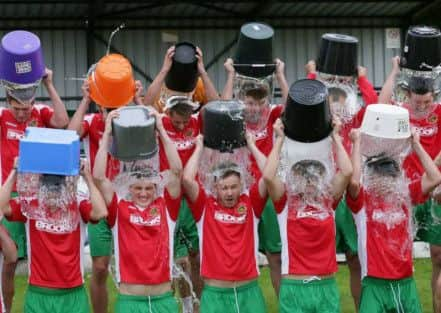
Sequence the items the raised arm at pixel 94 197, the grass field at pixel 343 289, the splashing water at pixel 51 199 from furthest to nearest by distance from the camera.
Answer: the grass field at pixel 343 289 → the raised arm at pixel 94 197 → the splashing water at pixel 51 199

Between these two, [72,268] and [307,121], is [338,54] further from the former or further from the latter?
[72,268]

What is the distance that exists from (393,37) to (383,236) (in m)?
10.7

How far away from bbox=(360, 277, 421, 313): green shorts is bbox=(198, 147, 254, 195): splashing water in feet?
3.53

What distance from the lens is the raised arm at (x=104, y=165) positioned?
6.70 meters

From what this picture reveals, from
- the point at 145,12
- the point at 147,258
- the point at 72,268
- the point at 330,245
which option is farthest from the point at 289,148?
the point at 145,12

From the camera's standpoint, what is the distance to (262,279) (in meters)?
10.0

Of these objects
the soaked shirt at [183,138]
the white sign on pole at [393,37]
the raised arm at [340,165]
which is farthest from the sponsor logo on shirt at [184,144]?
the white sign on pole at [393,37]

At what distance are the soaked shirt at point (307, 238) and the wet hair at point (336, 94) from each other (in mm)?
783

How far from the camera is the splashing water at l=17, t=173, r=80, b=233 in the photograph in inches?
255

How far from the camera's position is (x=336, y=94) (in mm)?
7223

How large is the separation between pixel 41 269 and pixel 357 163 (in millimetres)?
2164

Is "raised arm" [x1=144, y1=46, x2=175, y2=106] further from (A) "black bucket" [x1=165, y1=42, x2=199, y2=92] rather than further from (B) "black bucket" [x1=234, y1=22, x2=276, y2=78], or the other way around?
(B) "black bucket" [x1=234, y1=22, x2=276, y2=78]

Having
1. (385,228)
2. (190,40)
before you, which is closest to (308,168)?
(385,228)

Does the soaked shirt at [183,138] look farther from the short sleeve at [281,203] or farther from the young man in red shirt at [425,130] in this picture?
the young man in red shirt at [425,130]
